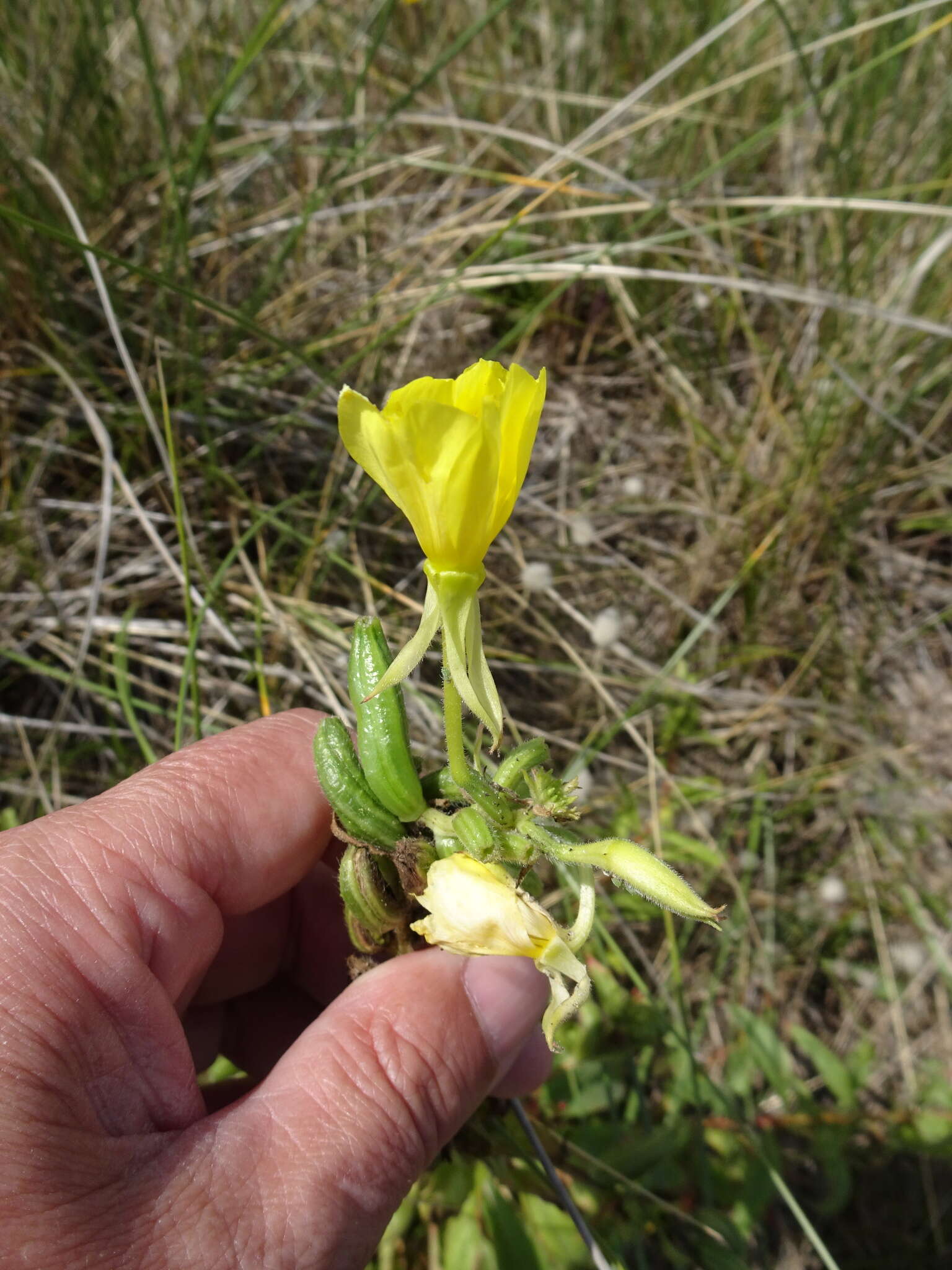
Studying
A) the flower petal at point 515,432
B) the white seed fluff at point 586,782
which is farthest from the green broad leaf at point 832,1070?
the flower petal at point 515,432

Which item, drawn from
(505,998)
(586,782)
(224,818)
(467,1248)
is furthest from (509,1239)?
(586,782)

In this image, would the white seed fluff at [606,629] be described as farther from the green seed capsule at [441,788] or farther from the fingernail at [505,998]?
the green seed capsule at [441,788]

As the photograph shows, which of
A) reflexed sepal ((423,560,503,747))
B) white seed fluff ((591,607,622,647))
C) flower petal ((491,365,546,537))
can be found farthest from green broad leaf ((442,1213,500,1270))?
white seed fluff ((591,607,622,647))

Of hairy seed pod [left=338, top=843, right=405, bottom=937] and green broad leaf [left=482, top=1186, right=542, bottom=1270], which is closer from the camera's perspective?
hairy seed pod [left=338, top=843, right=405, bottom=937]

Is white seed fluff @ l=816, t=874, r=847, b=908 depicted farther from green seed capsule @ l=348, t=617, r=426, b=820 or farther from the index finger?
green seed capsule @ l=348, t=617, r=426, b=820

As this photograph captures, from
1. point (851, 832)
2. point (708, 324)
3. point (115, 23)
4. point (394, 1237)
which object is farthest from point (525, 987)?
point (115, 23)

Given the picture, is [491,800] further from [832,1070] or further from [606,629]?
[832,1070]

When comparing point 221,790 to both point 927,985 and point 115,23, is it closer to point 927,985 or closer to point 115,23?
point 927,985

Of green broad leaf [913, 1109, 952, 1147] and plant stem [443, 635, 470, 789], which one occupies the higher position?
plant stem [443, 635, 470, 789]
